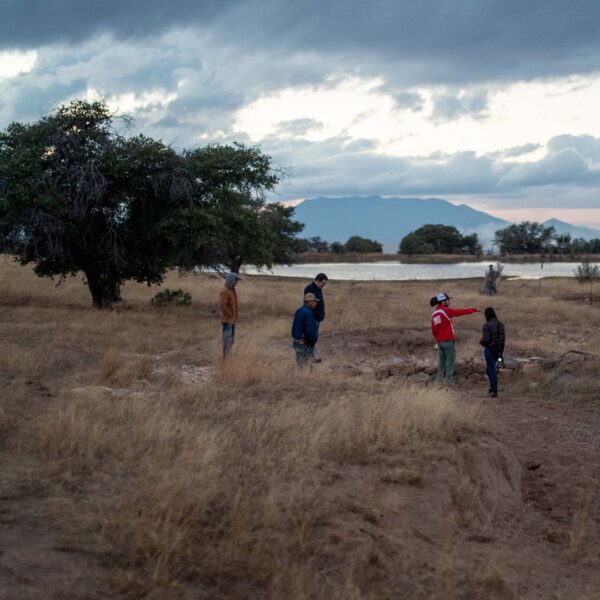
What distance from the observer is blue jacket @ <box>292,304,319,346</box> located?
11.3 metres

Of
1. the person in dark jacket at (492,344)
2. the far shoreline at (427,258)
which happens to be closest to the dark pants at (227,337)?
the person in dark jacket at (492,344)

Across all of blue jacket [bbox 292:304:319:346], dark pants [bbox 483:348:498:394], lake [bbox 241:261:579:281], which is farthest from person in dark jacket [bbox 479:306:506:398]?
lake [bbox 241:261:579:281]

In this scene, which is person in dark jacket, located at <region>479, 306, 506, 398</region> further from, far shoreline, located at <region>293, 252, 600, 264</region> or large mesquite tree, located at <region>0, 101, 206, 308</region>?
far shoreline, located at <region>293, 252, 600, 264</region>

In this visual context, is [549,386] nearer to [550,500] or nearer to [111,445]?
[550,500]

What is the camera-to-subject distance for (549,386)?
12.7 meters

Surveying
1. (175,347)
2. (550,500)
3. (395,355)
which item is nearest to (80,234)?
(175,347)

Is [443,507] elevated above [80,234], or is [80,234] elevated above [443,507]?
[80,234]

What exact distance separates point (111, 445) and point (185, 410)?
1576 millimetres

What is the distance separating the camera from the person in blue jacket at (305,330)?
11281mm

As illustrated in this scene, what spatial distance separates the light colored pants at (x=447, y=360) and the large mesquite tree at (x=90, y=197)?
416 inches

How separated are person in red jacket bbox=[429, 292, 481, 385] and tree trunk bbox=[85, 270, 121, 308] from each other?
12.9 m

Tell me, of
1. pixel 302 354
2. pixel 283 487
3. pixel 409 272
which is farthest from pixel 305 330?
pixel 409 272

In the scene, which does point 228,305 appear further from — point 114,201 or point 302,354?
point 114,201

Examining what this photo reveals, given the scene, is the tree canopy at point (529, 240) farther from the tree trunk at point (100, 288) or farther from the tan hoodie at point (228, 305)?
the tan hoodie at point (228, 305)
